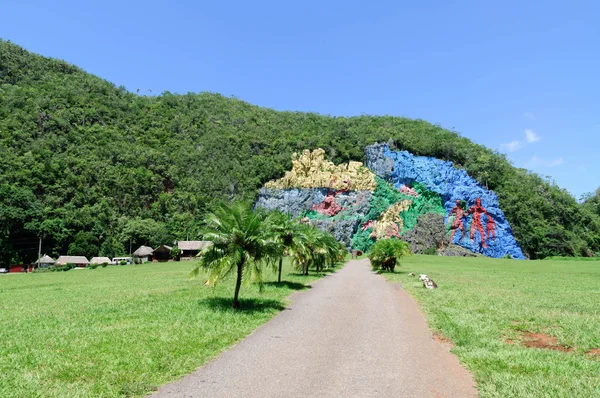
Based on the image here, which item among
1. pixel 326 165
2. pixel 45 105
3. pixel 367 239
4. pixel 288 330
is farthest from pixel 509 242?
pixel 45 105

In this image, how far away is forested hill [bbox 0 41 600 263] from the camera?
81.6 m

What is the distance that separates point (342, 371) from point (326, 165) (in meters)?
93.5

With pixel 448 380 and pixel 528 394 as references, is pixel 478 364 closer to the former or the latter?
pixel 448 380

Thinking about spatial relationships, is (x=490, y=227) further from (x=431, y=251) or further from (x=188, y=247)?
(x=188, y=247)

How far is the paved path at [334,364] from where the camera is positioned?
6.81 meters

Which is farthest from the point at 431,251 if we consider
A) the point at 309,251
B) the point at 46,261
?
the point at 46,261

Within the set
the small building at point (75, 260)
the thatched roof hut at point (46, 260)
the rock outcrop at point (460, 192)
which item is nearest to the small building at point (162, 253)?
the small building at point (75, 260)

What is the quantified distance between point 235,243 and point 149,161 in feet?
313

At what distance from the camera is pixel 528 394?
6.50m

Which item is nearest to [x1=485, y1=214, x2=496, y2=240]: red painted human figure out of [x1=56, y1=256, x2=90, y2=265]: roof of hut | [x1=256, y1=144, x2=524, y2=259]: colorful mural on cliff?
[x1=256, y1=144, x2=524, y2=259]: colorful mural on cliff

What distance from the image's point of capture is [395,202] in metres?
92.2

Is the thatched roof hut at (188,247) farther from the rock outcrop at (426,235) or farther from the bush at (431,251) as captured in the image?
the bush at (431,251)

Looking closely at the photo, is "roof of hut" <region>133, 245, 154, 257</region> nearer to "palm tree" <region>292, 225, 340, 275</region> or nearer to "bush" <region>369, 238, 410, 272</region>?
"palm tree" <region>292, 225, 340, 275</region>

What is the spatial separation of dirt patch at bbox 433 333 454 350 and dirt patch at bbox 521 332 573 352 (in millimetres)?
2031
